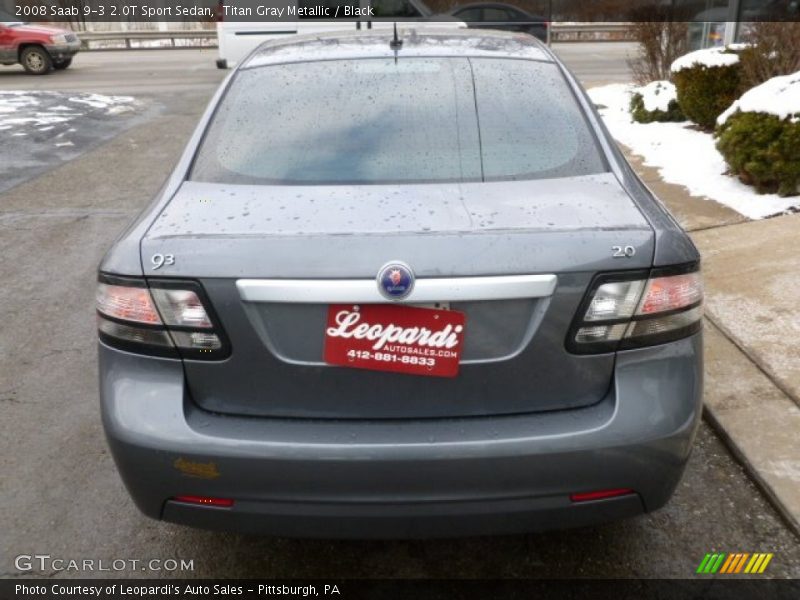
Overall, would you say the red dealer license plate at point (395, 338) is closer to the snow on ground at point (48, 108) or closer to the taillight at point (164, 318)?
the taillight at point (164, 318)

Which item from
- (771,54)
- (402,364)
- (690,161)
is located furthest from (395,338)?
(771,54)

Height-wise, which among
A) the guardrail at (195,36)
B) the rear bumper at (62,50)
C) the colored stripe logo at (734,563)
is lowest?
the guardrail at (195,36)

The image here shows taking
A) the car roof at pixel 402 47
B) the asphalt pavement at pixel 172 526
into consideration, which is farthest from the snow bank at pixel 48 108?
the car roof at pixel 402 47

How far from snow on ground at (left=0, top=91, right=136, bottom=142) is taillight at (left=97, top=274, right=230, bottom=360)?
9736 mm

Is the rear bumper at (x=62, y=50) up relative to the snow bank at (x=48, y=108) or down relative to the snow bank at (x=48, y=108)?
up

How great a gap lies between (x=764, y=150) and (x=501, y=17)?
1425 cm

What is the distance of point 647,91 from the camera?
366 inches

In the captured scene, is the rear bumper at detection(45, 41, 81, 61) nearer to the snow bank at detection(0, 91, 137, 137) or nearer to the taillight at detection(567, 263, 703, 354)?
the snow bank at detection(0, 91, 137, 137)

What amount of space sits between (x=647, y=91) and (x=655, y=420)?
8.20 meters

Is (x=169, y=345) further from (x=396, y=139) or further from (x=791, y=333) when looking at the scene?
(x=791, y=333)

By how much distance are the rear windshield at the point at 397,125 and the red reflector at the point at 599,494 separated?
3.30ft

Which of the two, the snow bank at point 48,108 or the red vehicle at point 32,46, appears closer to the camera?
the snow bank at point 48,108

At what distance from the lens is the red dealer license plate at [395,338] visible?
1902 millimetres
